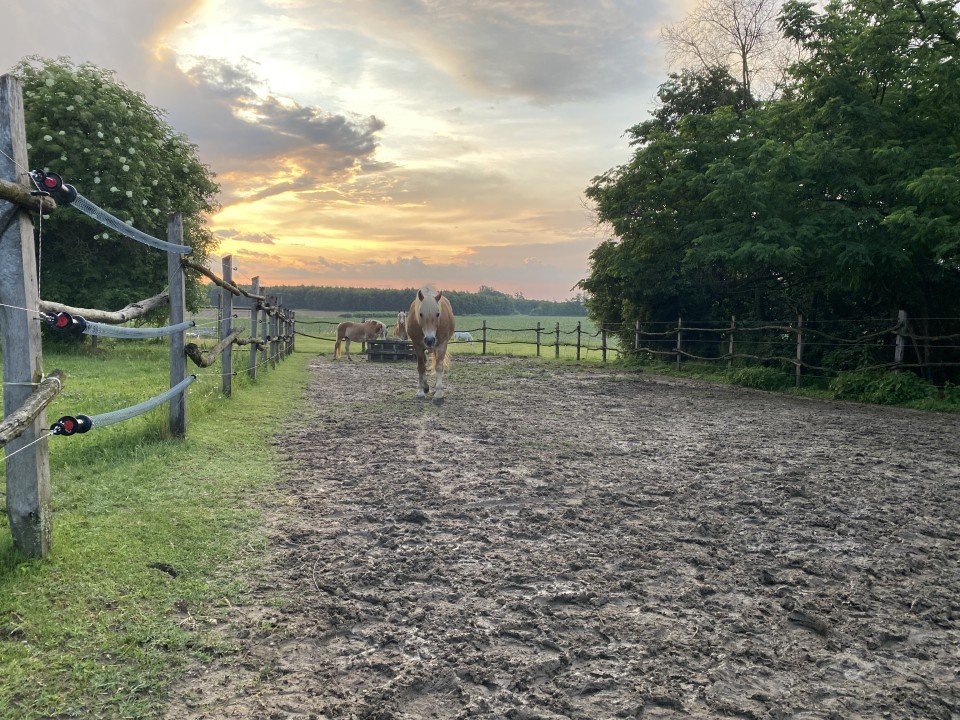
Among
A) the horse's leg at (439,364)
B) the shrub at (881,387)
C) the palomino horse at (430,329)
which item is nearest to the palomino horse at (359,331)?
the palomino horse at (430,329)

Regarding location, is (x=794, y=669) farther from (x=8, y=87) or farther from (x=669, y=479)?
(x=8, y=87)

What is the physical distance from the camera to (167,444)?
18.3 feet

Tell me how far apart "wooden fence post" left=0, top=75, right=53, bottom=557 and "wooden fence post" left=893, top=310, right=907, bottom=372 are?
44.6 feet

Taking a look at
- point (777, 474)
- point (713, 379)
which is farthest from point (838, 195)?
point (777, 474)

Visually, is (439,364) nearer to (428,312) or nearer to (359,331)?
(428,312)

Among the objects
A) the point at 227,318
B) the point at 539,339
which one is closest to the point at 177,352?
the point at 227,318

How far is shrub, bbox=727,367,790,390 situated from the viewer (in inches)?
520

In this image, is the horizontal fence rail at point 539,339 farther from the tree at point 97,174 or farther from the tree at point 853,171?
the tree at point 853,171

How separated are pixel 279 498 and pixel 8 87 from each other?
2.98 metres

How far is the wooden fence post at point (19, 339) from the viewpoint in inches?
117

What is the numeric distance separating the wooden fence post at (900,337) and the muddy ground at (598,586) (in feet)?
20.0

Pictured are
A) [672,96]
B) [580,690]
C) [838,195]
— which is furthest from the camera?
[672,96]

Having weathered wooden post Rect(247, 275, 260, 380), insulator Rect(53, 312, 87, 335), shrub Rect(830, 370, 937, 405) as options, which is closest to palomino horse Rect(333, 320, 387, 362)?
weathered wooden post Rect(247, 275, 260, 380)

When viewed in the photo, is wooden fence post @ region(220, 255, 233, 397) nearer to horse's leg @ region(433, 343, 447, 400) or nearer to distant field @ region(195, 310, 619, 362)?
distant field @ region(195, 310, 619, 362)
